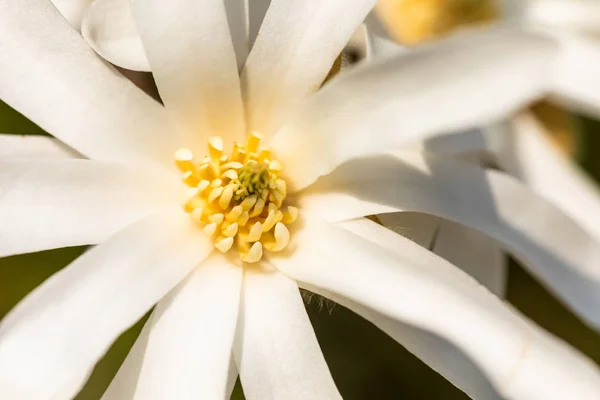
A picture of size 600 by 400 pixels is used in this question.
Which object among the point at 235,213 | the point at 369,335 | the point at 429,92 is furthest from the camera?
the point at 369,335

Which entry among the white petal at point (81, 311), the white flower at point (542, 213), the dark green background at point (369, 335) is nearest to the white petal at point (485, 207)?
the white flower at point (542, 213)

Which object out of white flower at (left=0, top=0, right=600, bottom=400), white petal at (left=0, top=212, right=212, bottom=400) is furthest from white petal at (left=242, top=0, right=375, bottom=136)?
white petal at (left=0, top=212, right=212, bottom=400)

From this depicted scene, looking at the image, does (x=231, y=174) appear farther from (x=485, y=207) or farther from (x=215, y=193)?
(x=485, y=207)

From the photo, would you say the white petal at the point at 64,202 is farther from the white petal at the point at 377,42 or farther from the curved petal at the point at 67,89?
the white petal at the point at 377,42

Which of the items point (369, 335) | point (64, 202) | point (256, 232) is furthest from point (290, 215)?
point (369, 335)

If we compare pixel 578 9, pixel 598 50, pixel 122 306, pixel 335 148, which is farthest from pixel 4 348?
pixel 578 9

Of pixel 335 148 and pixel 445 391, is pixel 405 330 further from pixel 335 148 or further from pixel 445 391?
pixel 445 391

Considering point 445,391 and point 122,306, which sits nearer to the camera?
point 122,306

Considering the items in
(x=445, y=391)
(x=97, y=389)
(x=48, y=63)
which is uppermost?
(x=48, y=63)
